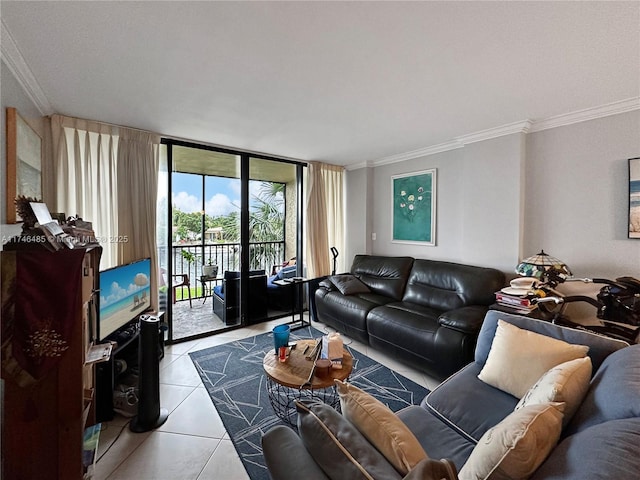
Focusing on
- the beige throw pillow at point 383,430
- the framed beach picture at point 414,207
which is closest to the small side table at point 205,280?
the framed beach picture at point 414,207

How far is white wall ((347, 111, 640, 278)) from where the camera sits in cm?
238

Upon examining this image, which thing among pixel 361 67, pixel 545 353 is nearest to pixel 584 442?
pixel 545 353

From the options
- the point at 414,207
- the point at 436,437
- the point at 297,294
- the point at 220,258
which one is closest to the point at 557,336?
the point at 436,437

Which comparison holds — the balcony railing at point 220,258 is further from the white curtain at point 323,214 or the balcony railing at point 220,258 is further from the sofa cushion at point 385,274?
the sofa cushion at point 385,274

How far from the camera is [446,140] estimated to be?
3.36m

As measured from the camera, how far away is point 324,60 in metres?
1.71

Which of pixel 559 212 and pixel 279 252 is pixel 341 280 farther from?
pixel 559 212

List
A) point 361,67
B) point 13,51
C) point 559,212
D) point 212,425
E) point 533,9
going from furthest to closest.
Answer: point 559,212
point 212,425
point 361,67
point 13,51
point 533,9

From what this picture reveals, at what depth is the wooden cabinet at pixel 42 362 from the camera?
128cm

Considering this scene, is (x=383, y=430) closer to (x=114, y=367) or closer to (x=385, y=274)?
(x=114, y=367)

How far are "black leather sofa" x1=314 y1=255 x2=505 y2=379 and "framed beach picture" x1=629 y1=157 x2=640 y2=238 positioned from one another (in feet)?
3.38

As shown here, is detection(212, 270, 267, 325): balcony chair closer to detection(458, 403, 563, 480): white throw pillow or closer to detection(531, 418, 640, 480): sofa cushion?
detection(458, 403, 563, 480): white throw pillow

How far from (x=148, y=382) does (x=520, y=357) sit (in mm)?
2373

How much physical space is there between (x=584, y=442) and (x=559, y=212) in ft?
8.63
